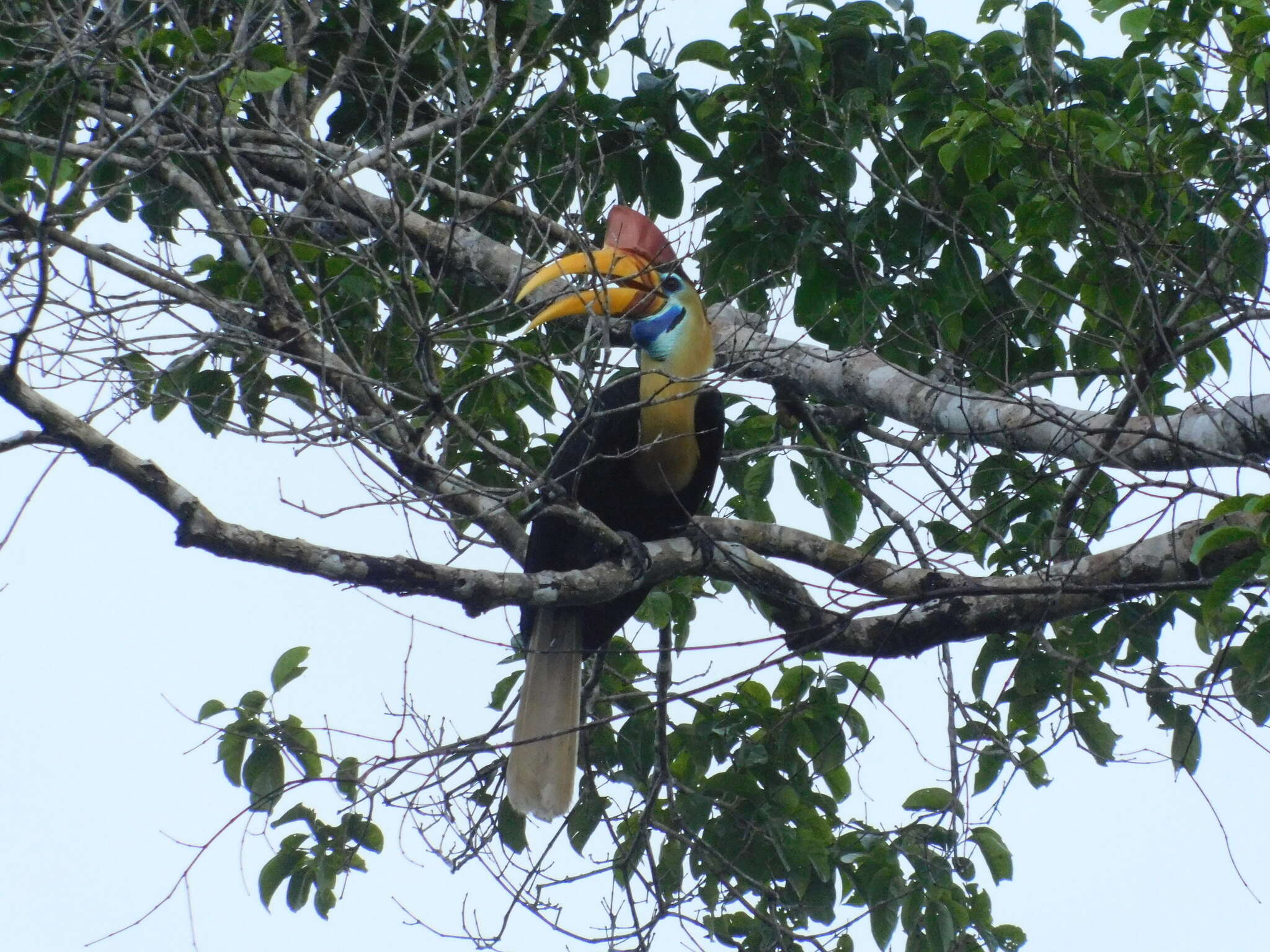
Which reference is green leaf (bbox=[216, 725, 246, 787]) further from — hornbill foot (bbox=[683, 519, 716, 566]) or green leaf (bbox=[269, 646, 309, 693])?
hornbill foot (bbox=[683, 519, 716, 566])

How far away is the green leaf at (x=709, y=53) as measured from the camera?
3559mm

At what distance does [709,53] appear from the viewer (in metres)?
3.56

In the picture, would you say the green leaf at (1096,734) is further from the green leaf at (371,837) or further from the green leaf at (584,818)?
the green leaf at (371,837)

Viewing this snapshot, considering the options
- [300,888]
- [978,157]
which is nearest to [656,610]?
[300,888]

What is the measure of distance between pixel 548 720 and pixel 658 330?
1.29 meters

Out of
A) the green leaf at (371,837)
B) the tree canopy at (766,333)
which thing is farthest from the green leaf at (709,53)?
the green leaf at (371,837)

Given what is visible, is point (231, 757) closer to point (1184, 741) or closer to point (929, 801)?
point (929, 801)

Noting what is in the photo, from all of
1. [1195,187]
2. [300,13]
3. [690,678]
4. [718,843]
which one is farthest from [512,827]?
[300,13]

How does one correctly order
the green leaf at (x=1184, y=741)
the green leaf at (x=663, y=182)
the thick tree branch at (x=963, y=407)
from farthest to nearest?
the green leaf at (x=663, y=182) → the green leaf at (x=1184, y=741) → the thick tree branch at (x=963, y=407)

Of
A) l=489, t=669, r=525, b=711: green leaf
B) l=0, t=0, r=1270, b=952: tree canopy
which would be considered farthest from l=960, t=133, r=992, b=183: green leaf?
l=489, t=669, r=525, b=711: green leaf

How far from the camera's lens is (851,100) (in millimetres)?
3408

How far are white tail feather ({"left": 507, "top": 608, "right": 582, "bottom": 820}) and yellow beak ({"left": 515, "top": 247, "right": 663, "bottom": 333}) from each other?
929mm

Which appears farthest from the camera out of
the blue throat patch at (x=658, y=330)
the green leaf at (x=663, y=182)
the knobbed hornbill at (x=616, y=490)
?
the blue throat patch at (x=658, y=330)

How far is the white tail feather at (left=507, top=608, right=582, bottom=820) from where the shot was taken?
3.58 metres
